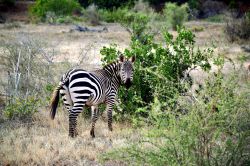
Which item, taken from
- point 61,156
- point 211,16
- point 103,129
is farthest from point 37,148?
point 211,16

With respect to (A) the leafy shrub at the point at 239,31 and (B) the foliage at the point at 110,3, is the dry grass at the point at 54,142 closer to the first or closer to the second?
(A) the leafy shrub at the point at 239,31

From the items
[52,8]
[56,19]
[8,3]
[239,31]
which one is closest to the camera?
[239,31]

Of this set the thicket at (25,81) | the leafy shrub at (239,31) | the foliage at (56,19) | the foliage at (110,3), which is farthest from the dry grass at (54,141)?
the foliage at (110,3)

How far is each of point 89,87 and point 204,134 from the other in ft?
10.5

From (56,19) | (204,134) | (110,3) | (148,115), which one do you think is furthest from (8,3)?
(204,134)

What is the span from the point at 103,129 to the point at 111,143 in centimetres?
121

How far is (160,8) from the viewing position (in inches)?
1913

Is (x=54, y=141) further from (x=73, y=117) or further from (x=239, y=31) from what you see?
(x=239, y=31)

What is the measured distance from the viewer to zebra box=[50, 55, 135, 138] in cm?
826

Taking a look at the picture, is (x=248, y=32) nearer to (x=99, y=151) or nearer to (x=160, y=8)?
(x=99, y=151)

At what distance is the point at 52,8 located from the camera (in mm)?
41312

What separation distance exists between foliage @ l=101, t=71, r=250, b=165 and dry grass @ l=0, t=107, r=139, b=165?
1735 millimetres

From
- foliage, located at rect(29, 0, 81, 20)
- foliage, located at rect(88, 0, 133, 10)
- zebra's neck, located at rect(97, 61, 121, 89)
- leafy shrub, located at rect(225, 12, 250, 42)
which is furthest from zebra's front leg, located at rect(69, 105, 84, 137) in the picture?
foliage, located at rect(88, 0, 133, 10)

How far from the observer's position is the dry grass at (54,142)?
7.19m
